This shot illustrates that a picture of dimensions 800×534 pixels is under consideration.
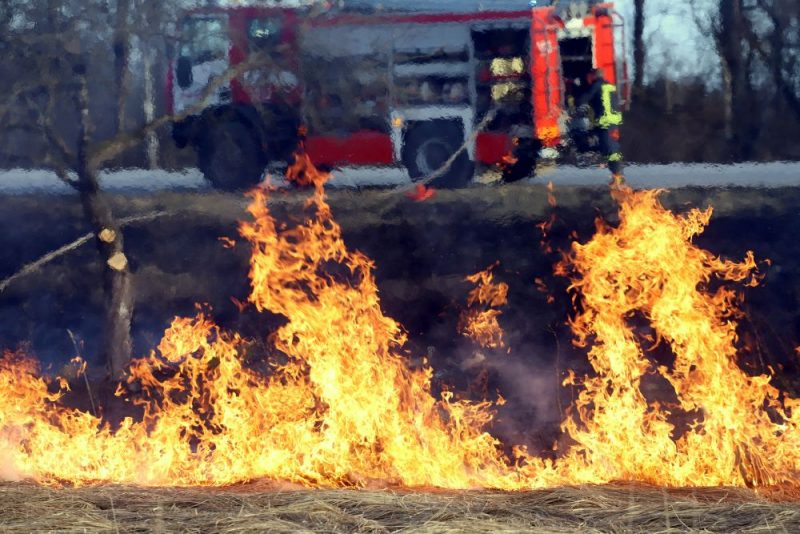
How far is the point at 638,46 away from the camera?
44.8 ft

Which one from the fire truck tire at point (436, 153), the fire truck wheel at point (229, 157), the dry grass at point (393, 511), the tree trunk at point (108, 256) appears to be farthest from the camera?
the fire truck tire at point (436, 153)

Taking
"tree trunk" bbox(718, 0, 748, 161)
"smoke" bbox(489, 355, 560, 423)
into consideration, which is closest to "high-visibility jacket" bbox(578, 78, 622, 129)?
"tree trunk" bbox(718, 0, 748, 161)

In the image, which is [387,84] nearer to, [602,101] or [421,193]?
[421,193]

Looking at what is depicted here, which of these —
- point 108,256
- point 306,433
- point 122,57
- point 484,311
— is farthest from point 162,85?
point 306,433

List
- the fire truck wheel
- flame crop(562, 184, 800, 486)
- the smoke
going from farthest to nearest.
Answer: the fire truck wheel, the smoke, flame crop(562, 184, 800, 486)

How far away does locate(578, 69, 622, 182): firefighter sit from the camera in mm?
11922

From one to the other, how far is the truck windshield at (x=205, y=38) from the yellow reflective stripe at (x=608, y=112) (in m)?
4.88

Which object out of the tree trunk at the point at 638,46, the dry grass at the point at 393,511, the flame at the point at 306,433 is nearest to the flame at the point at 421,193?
the tree trunk at the point at 638,46

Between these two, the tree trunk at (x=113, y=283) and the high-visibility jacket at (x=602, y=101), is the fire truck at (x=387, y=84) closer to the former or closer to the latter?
the high-visibility jacket at (x=602, y=101)

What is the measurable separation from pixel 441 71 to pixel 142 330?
4.14 m

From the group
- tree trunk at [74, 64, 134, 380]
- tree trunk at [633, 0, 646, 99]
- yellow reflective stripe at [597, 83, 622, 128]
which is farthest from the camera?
tree trunk at [633, 0, 646, 99]

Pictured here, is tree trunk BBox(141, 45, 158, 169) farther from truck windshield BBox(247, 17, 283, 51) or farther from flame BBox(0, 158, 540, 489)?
flame BBox(0, 158, 540, 489)

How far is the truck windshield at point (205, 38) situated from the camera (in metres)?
8.95

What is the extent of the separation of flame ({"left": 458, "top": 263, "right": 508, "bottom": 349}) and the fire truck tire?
1.26 meters
